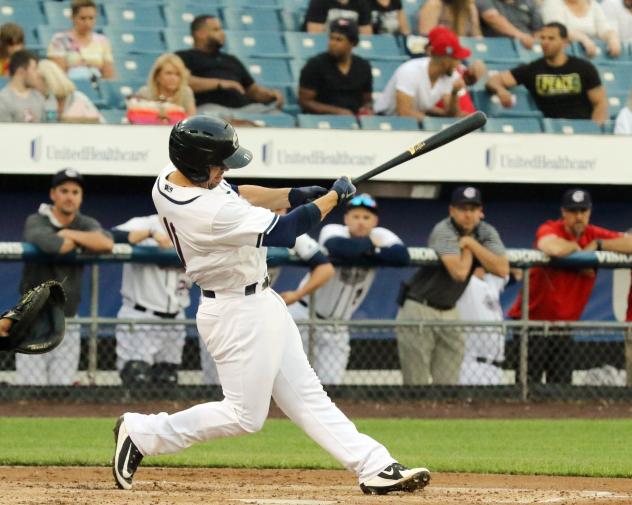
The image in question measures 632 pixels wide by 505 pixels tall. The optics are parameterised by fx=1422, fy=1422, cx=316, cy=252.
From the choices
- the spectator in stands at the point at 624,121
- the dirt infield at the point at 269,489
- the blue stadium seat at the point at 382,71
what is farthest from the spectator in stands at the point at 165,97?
the dirt infield at the point at 269,489

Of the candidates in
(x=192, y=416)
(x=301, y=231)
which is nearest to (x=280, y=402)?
(x=192, y=416)

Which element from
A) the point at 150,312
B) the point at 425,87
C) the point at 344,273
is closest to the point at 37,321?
the point at 150,312

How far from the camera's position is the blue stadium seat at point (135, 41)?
38.5 ft

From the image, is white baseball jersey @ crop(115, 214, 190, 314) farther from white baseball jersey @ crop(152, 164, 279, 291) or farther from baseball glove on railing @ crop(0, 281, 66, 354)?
white baseball jersey @ crop(152, 164, 279, 291)

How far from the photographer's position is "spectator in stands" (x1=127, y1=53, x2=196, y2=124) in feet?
34.4

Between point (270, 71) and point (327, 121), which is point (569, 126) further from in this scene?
point (270, 71)

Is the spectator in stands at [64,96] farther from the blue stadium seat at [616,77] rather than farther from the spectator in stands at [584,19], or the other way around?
the blue stadium seat at [616,77]

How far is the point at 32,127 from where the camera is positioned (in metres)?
10.2

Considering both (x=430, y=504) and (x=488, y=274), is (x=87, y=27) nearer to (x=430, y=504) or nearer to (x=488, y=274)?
(x=488, y=274)

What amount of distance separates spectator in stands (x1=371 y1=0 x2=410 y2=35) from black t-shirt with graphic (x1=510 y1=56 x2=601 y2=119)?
111 centimetres

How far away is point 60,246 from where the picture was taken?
9.14 m

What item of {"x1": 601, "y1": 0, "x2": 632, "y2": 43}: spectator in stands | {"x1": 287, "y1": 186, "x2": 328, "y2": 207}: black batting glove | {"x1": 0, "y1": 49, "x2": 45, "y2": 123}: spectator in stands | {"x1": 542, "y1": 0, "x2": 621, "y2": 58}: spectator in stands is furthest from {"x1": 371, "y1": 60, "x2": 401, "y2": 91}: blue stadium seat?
{"x1": 287, "y1": 186, "x2": 328, "y2": 207}: black batting glove

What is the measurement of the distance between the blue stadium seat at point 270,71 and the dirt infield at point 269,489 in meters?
5.46

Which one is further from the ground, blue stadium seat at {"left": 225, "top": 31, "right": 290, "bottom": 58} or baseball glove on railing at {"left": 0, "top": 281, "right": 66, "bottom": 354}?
blue stadium seat at {"left": 225, "top": 31, "right": 290, "bottom": 58}
